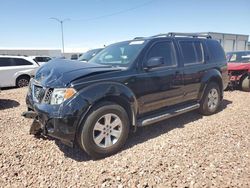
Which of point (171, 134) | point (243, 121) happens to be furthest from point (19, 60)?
point (243, 121)

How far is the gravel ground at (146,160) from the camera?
118 inches

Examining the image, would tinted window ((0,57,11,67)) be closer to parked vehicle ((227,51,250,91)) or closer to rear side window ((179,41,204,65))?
rear side window ((179,41,204,65))

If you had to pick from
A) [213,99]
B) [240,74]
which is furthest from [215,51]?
[240,74]

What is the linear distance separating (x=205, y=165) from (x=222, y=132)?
4.91ft

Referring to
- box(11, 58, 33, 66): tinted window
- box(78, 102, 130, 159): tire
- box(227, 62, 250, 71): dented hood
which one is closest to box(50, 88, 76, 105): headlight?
box(78, 102, 130, 159): tire

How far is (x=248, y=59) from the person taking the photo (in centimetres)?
957

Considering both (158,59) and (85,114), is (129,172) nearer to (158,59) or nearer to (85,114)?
(85,114)

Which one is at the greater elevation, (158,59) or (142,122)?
(158,59)

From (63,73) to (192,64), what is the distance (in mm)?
2922

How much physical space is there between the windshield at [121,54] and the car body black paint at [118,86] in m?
0.14

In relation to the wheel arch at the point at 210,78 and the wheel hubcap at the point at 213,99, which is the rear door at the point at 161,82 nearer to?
the wheel arch at the point at 210,78

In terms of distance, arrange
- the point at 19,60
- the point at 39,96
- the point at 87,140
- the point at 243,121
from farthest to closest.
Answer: the point at 19,60 → the point at 243,121 → the point at 39,96 → the point at 87,140

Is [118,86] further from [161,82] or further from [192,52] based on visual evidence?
[192,52]

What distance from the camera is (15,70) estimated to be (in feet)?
36.2
